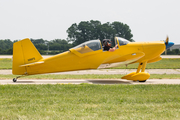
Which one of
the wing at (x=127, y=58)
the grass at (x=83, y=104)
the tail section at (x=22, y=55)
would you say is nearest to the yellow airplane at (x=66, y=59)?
the tail section at (x=22, y=55)

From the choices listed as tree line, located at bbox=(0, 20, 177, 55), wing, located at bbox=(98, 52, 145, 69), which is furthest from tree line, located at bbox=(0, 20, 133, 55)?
wing, located at bbox=(98, 52, 145, 69)

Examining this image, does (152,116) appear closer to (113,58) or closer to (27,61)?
(113,58)

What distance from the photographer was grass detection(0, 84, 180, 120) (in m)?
6.04

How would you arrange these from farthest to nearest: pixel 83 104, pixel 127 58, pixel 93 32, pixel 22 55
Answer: pixel 93 32, pixel 127 58, pixel 22 55, pixel 83 104

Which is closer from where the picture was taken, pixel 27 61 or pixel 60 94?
pixel 60 94

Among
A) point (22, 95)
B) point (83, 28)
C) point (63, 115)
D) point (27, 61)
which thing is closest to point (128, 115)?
point (63, 115)

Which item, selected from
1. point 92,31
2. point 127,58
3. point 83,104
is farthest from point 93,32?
point 83,104

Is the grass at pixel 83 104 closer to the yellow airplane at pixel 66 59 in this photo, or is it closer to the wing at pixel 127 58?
the yellow airplane at pixel 66 59

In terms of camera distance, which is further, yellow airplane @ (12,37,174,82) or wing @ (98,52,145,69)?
wing @ (98,52,145,69)

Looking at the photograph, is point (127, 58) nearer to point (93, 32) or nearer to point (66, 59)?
point (66, 59)

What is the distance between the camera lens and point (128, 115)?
6047 millimetres

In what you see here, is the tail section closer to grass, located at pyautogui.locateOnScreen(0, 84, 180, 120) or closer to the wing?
grass, located at pyautogui.locateOnScreen(0, 84, 180, 120)

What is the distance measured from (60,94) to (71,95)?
493 millimetres

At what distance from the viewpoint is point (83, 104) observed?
733cm
